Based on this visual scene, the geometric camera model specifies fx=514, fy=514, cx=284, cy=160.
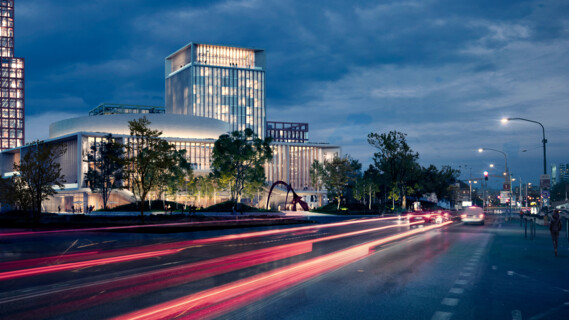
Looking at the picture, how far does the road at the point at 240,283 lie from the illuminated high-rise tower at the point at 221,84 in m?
143

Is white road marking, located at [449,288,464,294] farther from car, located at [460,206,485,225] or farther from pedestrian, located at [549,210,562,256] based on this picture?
car, located at [460,206,485,225]

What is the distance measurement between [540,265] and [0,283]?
14.6 metres

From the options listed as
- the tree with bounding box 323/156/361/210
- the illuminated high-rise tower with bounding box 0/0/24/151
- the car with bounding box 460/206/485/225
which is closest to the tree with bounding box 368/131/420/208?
the tree with bounding box 323/156/361/210

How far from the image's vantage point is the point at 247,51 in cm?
17038

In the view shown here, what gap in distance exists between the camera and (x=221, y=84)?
163375 millimetres

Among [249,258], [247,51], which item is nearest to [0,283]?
[249,258]

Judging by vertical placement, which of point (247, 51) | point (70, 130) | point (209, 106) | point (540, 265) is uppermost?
point (247, 51)

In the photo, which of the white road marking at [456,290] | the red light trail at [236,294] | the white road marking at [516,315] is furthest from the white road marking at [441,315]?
the red light trail at [236,294]

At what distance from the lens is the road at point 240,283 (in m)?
8.57

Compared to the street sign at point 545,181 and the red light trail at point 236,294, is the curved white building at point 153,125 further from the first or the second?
the red light trail at point 236,294

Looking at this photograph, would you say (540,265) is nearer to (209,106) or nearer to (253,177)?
(253,177)

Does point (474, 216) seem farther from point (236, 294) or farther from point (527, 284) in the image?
point (236, 294)

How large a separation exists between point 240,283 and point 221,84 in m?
156

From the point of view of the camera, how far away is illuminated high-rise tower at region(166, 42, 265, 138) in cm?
16062
